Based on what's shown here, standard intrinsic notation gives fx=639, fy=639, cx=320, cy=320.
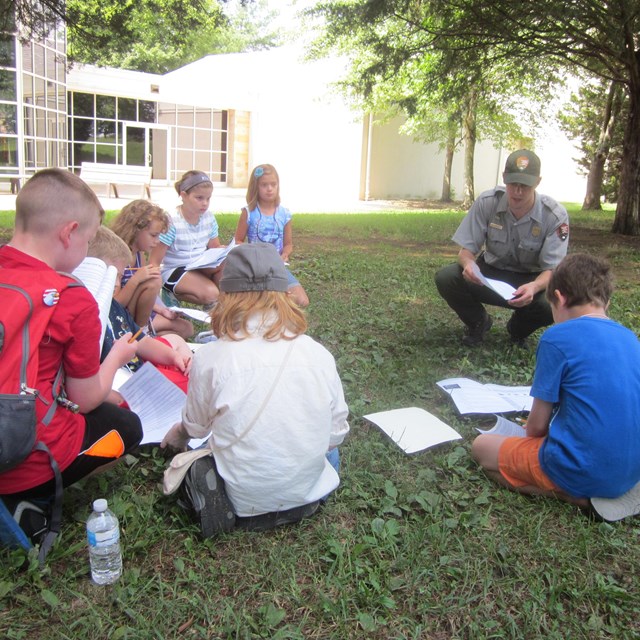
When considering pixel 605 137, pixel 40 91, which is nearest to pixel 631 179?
pixel 605 137

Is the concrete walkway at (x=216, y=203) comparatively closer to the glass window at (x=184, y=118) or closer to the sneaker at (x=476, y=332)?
the glass window at (x=184, y=118)

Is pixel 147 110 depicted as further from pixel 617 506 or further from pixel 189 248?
pixel 617 506

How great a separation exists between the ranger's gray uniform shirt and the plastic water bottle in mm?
3367

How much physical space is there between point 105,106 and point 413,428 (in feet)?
80.4

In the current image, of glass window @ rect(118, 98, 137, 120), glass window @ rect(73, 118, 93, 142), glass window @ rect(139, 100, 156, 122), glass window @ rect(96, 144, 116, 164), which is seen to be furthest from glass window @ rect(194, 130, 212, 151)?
glass window @ rect(73, 118, 93, 142)

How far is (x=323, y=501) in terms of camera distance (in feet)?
8.33

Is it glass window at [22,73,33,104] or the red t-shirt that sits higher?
glass window at [22,73,33,104]

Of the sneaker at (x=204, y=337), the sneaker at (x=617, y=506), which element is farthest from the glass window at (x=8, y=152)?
the sneaker at (x=617, y=506)

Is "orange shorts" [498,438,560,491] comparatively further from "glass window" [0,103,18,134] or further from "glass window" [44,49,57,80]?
"glass window" [44,49,57,80]

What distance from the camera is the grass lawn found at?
1.93m

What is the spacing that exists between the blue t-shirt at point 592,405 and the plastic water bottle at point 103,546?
1.64m

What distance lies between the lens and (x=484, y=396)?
11.8 feet

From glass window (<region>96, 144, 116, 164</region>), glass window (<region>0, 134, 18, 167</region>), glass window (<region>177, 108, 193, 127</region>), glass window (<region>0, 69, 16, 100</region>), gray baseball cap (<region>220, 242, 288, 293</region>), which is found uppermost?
glass window (<region>177, 108, 193, 127</region>)

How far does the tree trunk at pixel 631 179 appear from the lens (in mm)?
11914
